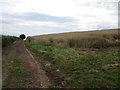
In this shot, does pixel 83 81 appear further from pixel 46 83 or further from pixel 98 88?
pixel 46 83

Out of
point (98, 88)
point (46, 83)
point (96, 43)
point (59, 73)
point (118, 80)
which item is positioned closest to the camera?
point (98, 88)

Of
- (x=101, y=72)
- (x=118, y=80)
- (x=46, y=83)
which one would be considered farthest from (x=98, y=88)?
(x=46, y=83)

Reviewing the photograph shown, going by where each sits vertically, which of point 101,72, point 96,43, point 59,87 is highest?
point 96,43

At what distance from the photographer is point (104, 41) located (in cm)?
1439

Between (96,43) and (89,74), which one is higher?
(96,43)

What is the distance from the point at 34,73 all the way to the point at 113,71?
3709 millimetres

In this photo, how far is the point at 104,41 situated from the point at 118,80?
33.2 feet

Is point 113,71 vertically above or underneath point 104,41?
underneath

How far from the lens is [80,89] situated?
4.61m

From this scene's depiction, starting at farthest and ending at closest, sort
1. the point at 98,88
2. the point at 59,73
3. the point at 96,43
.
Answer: the point at 96,43 < the point at 59,73 < the point at 98,88

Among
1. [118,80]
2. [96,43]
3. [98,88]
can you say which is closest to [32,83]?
[98,88]

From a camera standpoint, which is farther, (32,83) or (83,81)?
(32,83)

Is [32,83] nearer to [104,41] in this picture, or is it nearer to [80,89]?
[80,89]

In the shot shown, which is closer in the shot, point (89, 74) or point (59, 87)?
point (59, 87)
